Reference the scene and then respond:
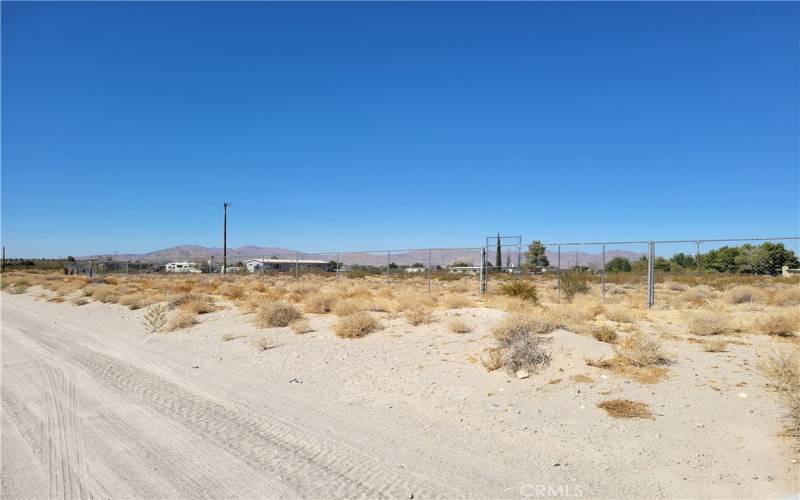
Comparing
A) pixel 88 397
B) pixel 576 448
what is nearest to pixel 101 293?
pixel 88 397

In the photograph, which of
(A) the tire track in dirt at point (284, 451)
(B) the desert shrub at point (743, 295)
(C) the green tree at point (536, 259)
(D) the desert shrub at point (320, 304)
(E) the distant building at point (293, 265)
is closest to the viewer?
(A) the tire track in dirt at point (284, 451)

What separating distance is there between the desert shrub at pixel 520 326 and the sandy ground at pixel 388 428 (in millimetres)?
318

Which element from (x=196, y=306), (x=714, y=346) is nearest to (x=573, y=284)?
(x=714, y=346)

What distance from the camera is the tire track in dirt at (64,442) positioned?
4.68 metres

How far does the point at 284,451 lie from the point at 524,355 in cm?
466

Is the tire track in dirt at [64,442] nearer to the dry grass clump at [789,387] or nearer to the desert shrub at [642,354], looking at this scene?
the dry grass clump at [789,387]

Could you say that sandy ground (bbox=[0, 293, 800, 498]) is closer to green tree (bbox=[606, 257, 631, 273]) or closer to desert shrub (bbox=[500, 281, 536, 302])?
desert shrub (bbox=[500, 281, 536, 302])

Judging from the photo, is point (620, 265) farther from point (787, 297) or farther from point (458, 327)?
point (458, 327)

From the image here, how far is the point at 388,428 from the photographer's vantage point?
6.34 m

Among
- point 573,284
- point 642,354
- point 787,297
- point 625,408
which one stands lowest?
point 625,408

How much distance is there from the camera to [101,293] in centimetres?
2580

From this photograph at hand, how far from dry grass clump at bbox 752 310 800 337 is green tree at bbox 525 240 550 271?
13.9 m

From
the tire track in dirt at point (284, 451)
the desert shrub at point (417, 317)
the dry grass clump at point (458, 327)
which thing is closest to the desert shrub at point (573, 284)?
the desert shrub at point (417, 317)

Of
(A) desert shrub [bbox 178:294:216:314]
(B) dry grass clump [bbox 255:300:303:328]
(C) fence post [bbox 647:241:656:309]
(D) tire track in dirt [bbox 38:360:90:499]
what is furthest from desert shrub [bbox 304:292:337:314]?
(C) fence post [bbox 647:241:656:309]
